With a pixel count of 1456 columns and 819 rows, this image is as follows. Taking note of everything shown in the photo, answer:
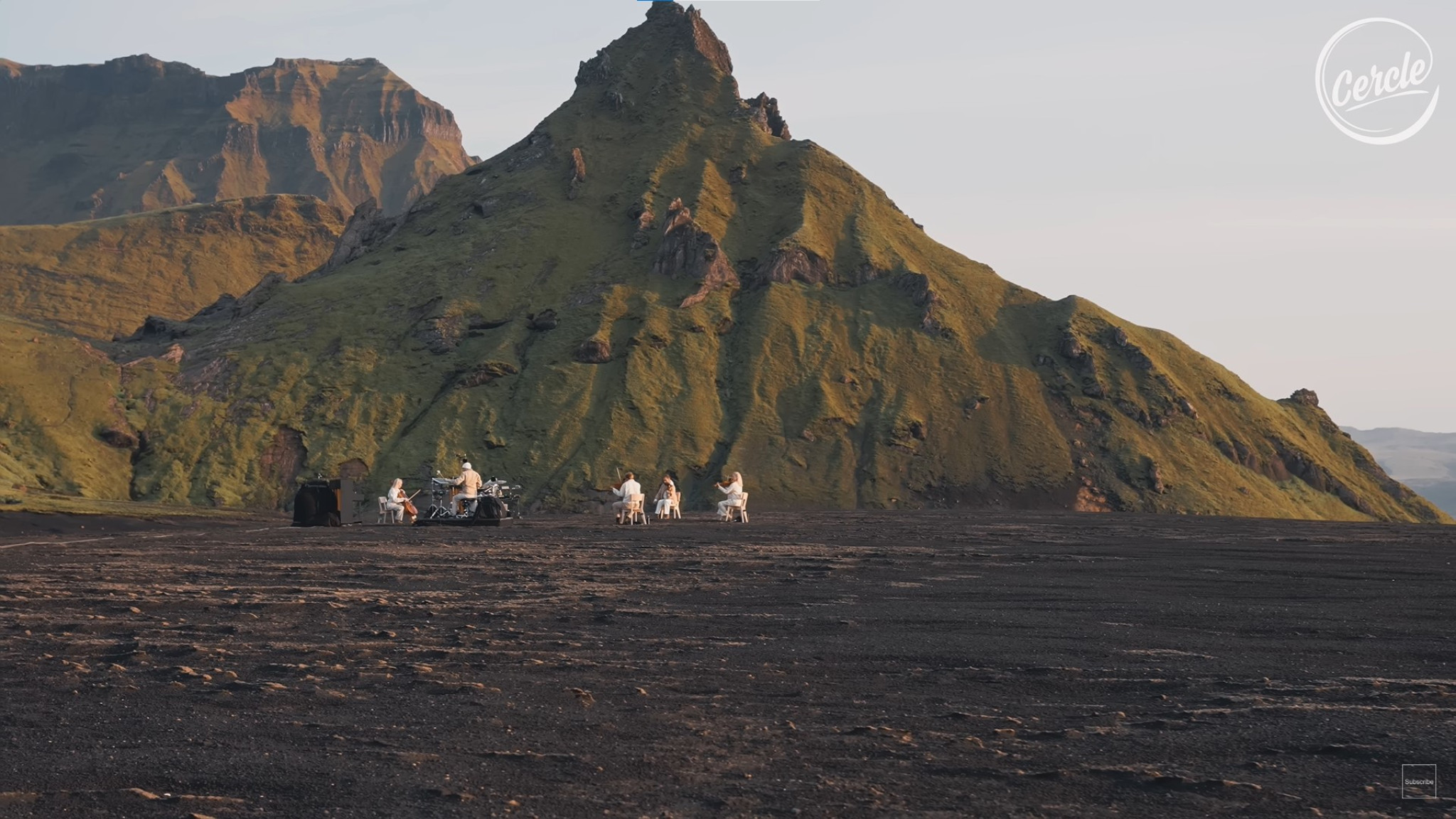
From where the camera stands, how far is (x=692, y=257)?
11500 centimetres

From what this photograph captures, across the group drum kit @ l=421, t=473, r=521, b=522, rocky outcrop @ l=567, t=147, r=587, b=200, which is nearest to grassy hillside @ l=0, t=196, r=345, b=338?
rocky outcrop @ l=567, t=147, r=587, b=200

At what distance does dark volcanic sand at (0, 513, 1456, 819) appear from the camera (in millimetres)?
10516

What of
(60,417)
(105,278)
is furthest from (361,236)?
(105,278)

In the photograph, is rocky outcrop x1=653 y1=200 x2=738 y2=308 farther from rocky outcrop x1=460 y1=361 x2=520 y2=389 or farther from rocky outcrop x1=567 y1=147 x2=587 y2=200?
rocky outcrop x1=460 y1=361 x2=520 y2=389

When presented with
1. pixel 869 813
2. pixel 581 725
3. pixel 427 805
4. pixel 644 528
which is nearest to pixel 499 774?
pixel 427 805

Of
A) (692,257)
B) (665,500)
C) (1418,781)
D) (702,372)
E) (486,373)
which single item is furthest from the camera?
(692,257)

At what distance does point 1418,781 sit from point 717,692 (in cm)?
731

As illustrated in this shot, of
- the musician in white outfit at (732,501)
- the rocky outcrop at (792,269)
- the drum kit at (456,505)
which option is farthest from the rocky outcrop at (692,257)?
the drum kit at (456,505)

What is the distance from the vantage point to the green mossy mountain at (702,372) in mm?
93875

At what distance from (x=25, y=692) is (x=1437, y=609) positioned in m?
22.7

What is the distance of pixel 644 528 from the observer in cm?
4853

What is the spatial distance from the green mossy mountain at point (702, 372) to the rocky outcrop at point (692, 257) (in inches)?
8.6

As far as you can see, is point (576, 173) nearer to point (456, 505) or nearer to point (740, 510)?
point (740, 510)

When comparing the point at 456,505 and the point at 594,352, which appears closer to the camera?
the point at 456,505
